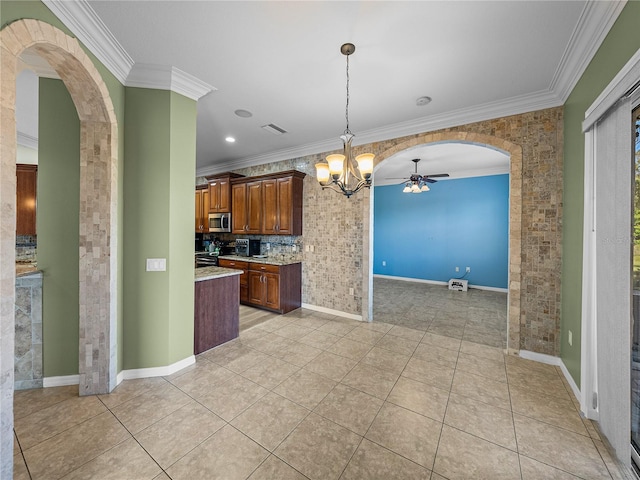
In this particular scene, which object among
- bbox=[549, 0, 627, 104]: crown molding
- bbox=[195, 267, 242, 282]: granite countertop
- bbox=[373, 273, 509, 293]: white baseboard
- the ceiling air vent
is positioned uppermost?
the ceiling air vent

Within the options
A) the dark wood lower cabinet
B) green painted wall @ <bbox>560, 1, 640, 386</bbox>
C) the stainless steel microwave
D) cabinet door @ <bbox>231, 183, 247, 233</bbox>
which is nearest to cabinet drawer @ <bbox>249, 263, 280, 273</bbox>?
cabinet door @ <bbox>231, 183, 247, 233</bbox>

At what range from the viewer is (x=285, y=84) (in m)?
2.67

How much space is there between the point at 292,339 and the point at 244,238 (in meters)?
3.00

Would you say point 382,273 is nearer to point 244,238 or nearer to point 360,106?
point 244,238

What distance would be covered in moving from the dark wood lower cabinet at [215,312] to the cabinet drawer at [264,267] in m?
1.08

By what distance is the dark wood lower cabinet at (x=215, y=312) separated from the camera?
2893mm

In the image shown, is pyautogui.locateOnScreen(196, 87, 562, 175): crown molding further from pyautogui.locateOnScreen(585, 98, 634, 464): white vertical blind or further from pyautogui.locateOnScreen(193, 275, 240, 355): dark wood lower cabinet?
pyautogui.locateOnScreen(193, 275, 240, 355): dark wood lower cabinet

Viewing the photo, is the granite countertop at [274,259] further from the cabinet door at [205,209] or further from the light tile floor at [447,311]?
the light tile floor at [447,311]

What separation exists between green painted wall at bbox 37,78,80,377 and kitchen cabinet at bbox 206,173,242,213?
3.10 metres

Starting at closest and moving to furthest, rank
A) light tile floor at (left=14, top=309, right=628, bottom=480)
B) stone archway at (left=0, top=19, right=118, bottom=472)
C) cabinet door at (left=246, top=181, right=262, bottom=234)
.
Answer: light tile floor at (left=14, top=309, right=628, bottom=480)
stone archway at (left=0, top=19, right=118, bottom=472)
cabinet door at (left=246, top=181, right=262, bottom=234)

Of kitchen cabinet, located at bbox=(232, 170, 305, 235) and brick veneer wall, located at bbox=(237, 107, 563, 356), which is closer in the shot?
brick veneer wall, located at bbox=(237, 107, 563, 356)

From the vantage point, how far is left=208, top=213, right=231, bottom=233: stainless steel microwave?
17.7 feet

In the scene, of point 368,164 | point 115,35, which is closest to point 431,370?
point 368,164

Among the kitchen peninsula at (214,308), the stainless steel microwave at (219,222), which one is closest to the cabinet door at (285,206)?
the stainless steel microwave at (219,222)
